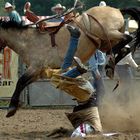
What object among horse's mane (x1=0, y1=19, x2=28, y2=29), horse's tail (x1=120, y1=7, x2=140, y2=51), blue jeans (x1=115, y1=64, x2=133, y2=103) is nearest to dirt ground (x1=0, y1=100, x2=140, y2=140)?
horse's tail (x1=120, y1=7, x2=140, y2=51)

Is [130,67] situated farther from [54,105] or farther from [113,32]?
[113,32]

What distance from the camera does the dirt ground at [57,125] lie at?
23.5 ft

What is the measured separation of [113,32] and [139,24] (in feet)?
2.33

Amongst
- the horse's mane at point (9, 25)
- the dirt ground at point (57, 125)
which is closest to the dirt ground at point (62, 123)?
the dirt ground at point (57, 125)

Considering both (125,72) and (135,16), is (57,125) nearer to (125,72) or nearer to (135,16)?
(135,16)

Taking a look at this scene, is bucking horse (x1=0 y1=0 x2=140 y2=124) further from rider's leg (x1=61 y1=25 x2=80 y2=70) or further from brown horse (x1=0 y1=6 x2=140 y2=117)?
rider's leg (x1=61 y1=25 x2=80 y2=70)

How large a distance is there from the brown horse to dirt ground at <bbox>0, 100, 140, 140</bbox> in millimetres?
917

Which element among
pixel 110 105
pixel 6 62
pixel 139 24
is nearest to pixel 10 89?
pixel 6 62

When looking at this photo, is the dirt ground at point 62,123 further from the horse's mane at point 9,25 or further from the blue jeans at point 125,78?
the horse's mane at point 9,25

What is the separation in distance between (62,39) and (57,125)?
144 centimetres

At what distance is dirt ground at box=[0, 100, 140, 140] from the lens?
23.5 ft

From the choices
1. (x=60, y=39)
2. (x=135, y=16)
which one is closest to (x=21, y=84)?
(x=60, y=39)

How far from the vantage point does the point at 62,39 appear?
824 centimetres

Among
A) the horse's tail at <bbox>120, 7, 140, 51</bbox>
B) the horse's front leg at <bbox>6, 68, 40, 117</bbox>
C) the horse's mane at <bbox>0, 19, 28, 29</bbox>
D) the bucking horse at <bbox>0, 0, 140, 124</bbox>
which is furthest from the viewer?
the horse's tail at <bbox>120, 7, 140, 51</bbox>
